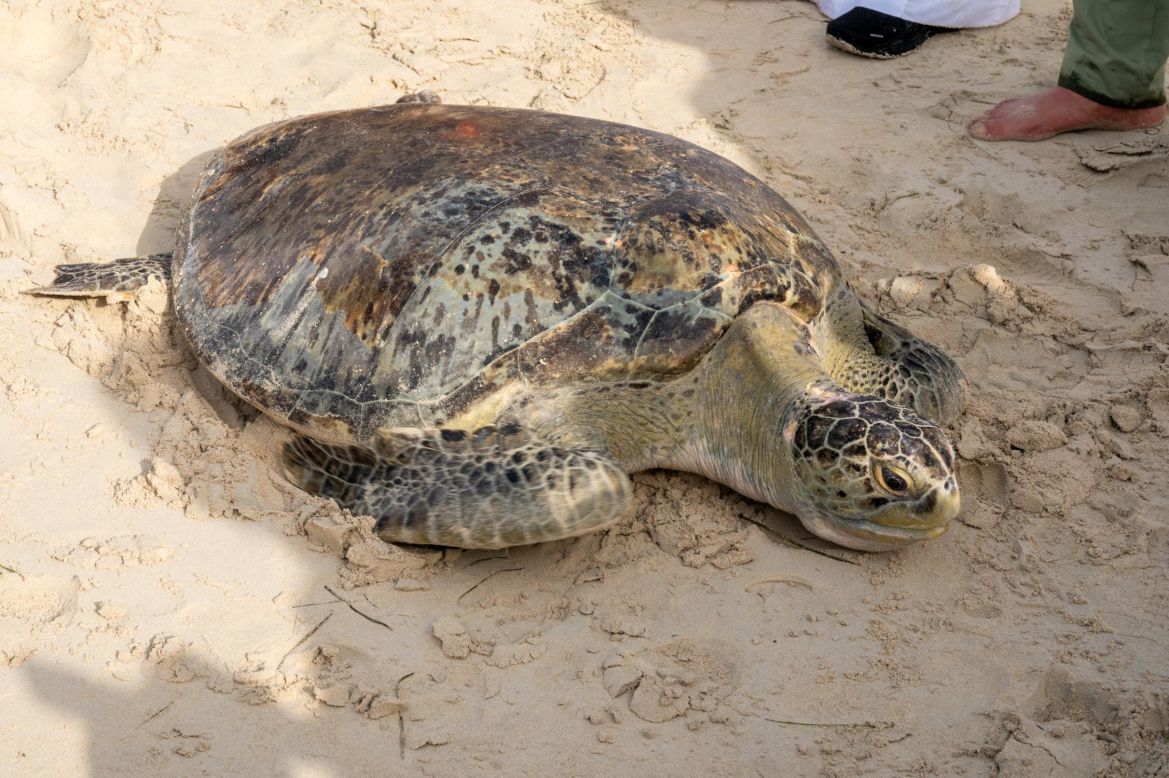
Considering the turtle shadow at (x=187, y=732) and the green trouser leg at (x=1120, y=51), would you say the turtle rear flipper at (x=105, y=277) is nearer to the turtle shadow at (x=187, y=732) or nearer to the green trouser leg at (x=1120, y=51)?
the turtle shadow at (x=187, y=732)

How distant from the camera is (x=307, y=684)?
236 centimetres

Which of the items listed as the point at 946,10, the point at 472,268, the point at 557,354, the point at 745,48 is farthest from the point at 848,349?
the point at 946,10

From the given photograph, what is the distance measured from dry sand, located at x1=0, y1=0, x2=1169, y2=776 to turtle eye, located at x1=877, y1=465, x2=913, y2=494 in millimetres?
305

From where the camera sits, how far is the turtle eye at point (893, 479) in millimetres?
2543

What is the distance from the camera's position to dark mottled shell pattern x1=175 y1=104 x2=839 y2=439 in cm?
287

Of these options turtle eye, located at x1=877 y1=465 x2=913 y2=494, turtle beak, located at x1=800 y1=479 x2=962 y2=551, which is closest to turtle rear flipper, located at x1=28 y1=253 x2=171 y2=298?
turtle beak, located at x1=800 y1=479 x2=962 y2=551

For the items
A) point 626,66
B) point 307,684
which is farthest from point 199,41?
point 307,684

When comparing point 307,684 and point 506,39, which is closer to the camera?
point 307,684

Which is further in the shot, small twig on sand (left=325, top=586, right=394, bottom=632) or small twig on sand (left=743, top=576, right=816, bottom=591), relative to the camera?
small twig on sand (left=743, top=576, right=816, bottom=591)

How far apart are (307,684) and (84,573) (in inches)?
27.8

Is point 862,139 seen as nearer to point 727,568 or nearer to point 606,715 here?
point 727,568

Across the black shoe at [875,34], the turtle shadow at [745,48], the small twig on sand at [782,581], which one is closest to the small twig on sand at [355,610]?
the small twig on sand at [782,581]

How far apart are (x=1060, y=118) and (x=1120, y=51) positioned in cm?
37

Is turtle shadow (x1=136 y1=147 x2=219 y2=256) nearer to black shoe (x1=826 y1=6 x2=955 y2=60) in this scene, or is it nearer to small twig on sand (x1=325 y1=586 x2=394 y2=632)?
small twig on sand (x1=325 y1=586 x2=394 y2=632)
